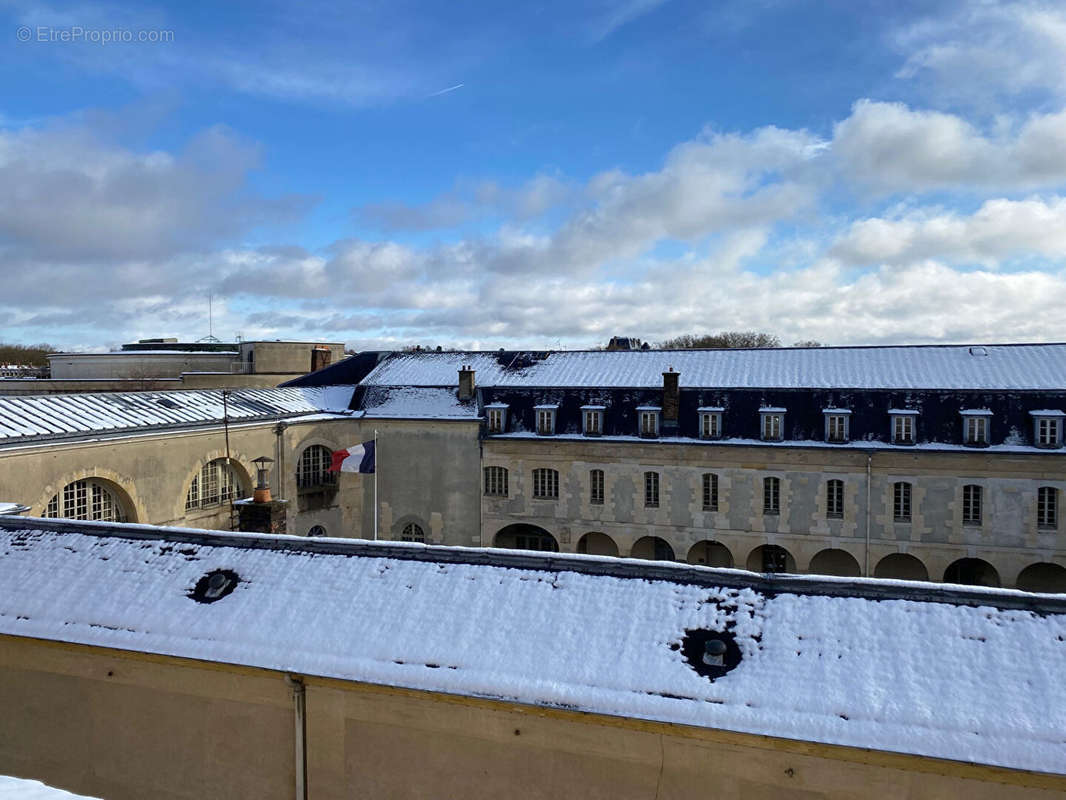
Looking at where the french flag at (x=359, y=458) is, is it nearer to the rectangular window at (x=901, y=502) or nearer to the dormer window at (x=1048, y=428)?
the rectangular window at (x=901, y=502)

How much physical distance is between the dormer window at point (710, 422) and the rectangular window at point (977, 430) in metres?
8.20

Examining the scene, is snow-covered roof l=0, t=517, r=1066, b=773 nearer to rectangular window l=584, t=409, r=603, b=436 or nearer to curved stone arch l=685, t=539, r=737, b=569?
rectangular window l=584, t=409, r=603, b=436

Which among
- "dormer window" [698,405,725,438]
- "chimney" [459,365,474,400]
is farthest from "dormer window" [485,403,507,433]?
"dormer window" [698,405,725,438]

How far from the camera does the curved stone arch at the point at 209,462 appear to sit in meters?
23.0

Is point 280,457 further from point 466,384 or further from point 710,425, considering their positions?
point 710,425

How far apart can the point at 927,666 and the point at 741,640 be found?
6.28ft

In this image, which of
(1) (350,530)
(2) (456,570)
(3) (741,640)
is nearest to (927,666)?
(3) (741,640)

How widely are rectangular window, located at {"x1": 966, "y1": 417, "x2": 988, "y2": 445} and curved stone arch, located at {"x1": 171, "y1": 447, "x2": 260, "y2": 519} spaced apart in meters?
24.9

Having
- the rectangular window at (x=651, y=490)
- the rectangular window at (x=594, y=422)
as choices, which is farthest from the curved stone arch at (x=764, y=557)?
the rectangular window at (x=594, y=422)

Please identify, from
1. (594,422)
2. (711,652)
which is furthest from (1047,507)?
(711,652)

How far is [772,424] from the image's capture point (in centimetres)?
2691

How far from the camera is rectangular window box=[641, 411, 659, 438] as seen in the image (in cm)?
2816

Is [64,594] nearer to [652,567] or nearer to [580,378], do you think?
[652,567]

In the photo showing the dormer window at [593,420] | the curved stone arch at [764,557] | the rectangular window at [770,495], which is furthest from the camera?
the dormer window at [593,420]
